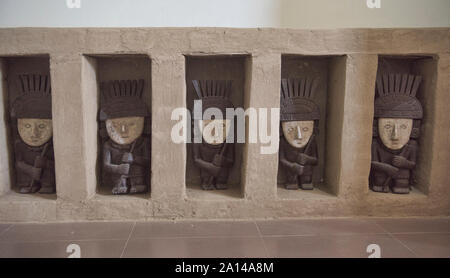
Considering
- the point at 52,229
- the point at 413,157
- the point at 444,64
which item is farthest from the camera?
the point at 413,157

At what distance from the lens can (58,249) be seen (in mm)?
2689

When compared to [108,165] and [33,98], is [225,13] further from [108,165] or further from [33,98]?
[33,98]

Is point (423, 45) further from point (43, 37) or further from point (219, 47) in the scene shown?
point (43, 37)

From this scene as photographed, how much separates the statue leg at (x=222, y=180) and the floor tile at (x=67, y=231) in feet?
3.11

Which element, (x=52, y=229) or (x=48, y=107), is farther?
(x=48, y=107)

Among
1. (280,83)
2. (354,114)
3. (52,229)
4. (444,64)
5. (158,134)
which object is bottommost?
(52,229)

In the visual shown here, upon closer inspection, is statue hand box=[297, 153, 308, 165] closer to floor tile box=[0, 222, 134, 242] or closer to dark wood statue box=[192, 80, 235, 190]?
dark wood statue box=[192, 80, 235, 190]

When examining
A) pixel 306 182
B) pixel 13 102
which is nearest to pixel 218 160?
pixel 306 182

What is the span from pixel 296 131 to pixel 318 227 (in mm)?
953

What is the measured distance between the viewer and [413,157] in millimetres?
3514

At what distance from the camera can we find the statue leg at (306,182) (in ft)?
11.9

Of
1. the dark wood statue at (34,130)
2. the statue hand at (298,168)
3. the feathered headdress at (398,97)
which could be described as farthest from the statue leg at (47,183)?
the feathered headdress at (398,97)
